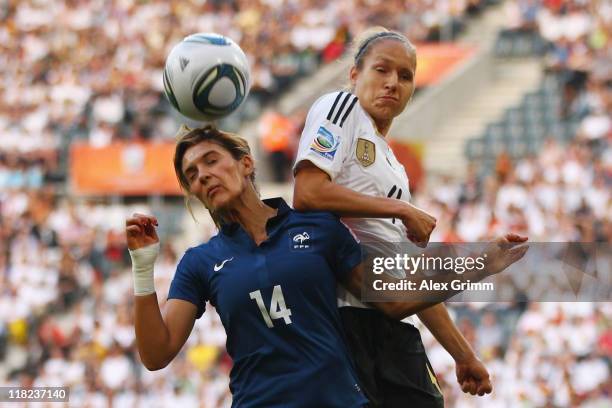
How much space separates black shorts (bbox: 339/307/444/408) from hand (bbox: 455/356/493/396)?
206 mm

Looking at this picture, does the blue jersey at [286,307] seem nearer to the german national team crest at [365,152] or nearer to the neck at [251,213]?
the neck at [251,213]

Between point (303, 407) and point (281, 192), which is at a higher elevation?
point (281, 192)

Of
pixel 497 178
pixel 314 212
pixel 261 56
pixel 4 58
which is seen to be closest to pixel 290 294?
pixel 314 212

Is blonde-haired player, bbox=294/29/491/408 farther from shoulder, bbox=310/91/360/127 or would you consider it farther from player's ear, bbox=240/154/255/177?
player's ear, bbox=240/154/255/177

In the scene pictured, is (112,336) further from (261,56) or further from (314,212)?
(314,212)

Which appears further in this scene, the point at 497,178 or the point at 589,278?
the point at 497,178

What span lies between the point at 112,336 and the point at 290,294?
10388mm

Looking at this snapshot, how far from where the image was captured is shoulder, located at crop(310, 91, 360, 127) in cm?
458

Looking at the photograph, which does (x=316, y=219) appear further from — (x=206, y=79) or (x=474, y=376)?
(x=474, y=376)

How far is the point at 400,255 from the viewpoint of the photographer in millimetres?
4555

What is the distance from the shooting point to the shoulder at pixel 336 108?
4.58 metres

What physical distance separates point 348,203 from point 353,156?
27 centimetres

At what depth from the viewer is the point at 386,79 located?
15.4 feet

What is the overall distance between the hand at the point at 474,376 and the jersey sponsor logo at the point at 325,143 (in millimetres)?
993
